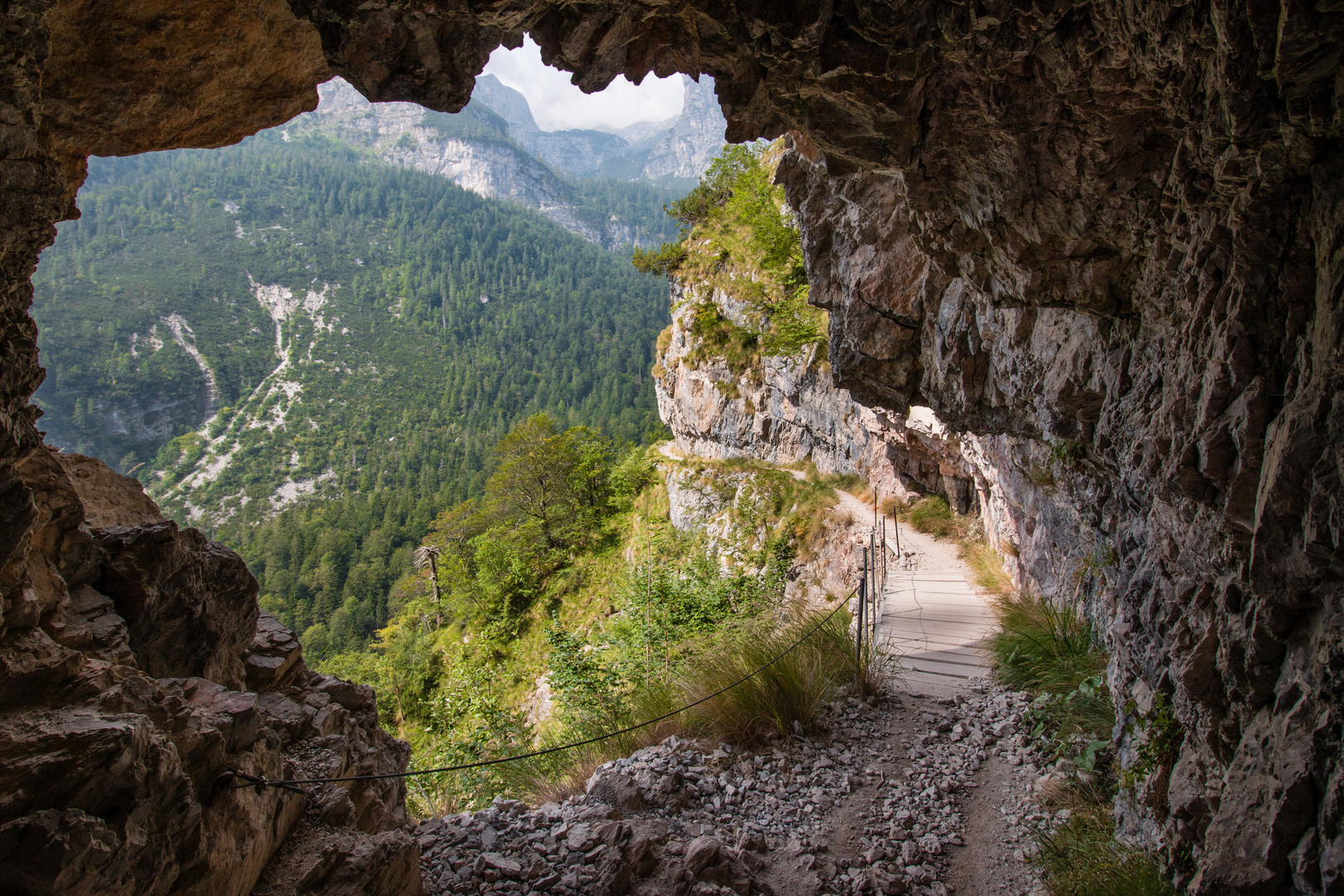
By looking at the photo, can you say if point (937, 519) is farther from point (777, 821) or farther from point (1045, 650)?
point (777, 821)

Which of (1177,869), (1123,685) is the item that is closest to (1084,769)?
(1123,685)

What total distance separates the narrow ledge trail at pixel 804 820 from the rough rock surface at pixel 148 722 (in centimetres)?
77

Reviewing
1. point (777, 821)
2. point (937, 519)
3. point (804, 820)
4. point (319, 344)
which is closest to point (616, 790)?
point (777, 821)

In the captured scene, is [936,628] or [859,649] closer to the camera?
[859,649]

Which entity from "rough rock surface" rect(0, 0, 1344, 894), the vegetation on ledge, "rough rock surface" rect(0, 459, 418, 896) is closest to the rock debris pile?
"rough rock surface" rect(0, 459, 418, 896)

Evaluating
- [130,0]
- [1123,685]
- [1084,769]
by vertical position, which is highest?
[130,0]

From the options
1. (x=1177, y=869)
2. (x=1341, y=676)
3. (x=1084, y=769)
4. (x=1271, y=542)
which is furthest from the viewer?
(x=1084, y=769)

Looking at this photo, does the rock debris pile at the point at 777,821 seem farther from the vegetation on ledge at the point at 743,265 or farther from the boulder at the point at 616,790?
the vegetation on ledge at the point at 743,265

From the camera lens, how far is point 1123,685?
3.30 m

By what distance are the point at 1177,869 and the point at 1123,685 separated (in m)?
0.99

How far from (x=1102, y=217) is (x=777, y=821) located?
4.33 metres

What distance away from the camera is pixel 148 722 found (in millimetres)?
2082

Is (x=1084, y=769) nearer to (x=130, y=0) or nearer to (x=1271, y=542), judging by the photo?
(x=1271, y=542)

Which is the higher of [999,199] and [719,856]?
[999,199]
